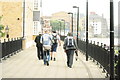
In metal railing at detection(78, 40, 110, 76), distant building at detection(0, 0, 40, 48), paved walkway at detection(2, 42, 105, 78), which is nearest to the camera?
paved walkway at detection(2, 42, 105, 78)

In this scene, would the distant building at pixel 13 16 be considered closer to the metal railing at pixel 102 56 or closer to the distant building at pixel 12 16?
the distant building at pixel 12 16

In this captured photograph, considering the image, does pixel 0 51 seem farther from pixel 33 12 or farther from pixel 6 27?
pixel 33 12

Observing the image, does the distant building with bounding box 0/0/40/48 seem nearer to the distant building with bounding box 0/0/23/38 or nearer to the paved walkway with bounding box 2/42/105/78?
the distant building with bounding box 0/0/23/38

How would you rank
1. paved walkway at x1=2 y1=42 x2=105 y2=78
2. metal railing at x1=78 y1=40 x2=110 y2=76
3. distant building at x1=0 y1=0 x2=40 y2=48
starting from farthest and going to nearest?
distant building at x1=0 y1=0 x2=40 y2=48 < metal railing at x1=78 y1=40 x2=110 y2=76 < paved walkway at x1=2 y1=42 x2=105 y2=78

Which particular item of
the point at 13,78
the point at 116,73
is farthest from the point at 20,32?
the point at 116,73

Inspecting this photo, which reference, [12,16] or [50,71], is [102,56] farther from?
[12,16]

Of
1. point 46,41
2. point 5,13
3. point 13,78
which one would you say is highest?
point 5,13

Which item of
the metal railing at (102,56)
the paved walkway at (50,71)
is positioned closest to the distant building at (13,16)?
the metal railing at (102,56)

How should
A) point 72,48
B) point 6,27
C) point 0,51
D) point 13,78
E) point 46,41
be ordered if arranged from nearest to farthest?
point 13,78 < point 72,48 < point 46,41 < point 0,51 < point 6,27

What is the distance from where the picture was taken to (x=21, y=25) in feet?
114

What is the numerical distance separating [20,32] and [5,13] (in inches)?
104

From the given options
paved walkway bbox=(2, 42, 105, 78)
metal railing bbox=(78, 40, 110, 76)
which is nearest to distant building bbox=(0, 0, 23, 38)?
metal railing bbox=(78, 40, 110, 76)

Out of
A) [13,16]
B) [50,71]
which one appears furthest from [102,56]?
[13,16]

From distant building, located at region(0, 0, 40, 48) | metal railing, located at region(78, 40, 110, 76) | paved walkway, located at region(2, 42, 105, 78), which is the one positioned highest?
distant building, located at region(0, 0, 40, 48)
